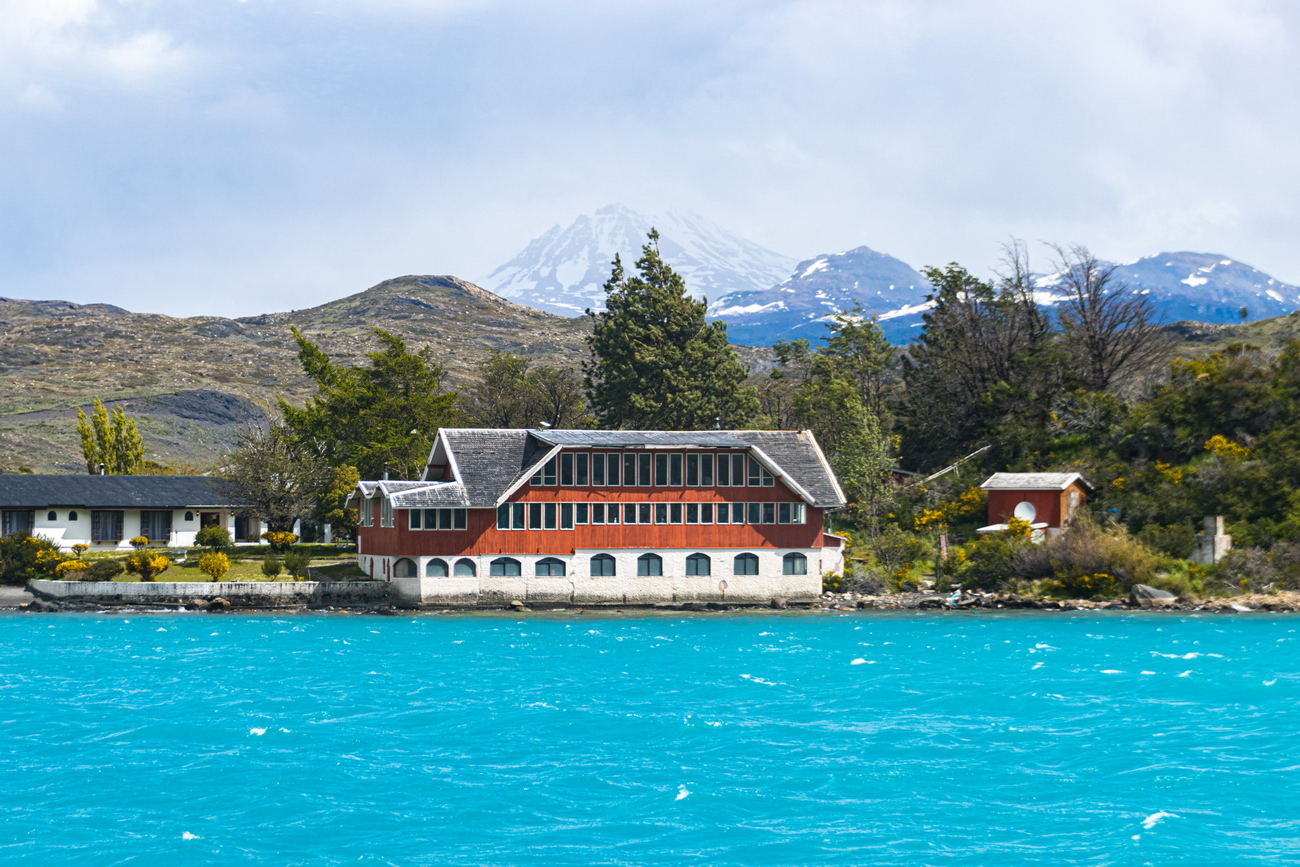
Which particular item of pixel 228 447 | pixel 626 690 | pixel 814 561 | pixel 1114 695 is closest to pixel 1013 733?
pixel 1114 695

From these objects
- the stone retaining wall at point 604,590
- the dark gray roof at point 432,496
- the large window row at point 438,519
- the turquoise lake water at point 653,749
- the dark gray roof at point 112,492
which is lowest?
the turquoise lake water at point 653,749

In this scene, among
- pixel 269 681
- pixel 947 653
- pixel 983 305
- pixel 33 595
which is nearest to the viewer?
pixel 269 681

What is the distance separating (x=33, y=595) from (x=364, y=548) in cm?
1656

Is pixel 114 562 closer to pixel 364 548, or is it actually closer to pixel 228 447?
pixel 364 548

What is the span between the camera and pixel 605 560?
63188mm

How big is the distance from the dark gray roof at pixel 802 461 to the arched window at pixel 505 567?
46.4 ft

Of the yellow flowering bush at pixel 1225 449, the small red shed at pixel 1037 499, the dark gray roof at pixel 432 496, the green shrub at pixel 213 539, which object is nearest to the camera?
the dark gray roof at pixel 432 496

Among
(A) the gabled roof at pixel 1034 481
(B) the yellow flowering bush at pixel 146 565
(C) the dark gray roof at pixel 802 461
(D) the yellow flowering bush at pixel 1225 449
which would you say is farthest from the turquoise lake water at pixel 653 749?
(D) the yellow flowering bush at pixel 1225 449

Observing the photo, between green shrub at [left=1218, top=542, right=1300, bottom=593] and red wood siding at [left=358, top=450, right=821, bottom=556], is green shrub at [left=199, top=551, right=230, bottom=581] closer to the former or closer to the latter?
red wood siding at [left=358, top=450, right=821, bottom=556]

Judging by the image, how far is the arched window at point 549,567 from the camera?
2456 inches

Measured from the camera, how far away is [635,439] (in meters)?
63.7

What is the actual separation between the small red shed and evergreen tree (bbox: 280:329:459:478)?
35.5 meters

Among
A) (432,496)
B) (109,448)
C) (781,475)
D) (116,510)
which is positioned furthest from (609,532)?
(109,448)

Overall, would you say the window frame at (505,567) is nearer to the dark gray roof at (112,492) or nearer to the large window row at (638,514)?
the large window row at (638,514)
